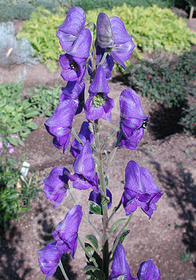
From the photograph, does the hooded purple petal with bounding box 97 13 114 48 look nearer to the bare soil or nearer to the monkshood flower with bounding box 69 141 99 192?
the monkshood flower with bounding box 69 141 99 192

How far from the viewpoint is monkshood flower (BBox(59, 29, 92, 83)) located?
113cm

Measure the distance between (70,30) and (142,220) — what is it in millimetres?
2949

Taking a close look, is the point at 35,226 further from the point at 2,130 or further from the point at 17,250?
the point at 2,130

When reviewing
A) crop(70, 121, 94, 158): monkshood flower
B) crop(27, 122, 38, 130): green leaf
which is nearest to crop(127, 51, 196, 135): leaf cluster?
crop(27, 122, 38, 130): green leaf

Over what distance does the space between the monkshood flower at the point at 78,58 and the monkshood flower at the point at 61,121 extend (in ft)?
0.42

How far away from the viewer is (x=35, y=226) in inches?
134

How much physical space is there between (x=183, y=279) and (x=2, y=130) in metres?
3.56

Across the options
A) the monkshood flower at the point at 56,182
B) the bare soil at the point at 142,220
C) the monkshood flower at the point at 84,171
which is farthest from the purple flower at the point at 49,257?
the bare soil at the point at 142,220

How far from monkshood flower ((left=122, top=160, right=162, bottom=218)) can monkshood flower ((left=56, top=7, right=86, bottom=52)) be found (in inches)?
25.8

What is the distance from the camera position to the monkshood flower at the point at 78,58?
3.71 feet

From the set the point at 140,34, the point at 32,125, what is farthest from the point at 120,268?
the point at 140,34

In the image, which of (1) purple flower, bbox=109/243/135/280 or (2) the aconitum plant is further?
(1) purple flower, bbox=109/243/135/280

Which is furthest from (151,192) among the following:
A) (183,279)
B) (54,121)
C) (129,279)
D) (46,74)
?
(46,74)

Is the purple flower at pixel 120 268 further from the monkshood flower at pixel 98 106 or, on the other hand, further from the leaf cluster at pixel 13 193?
the leaf cluster at pixel 13 193
